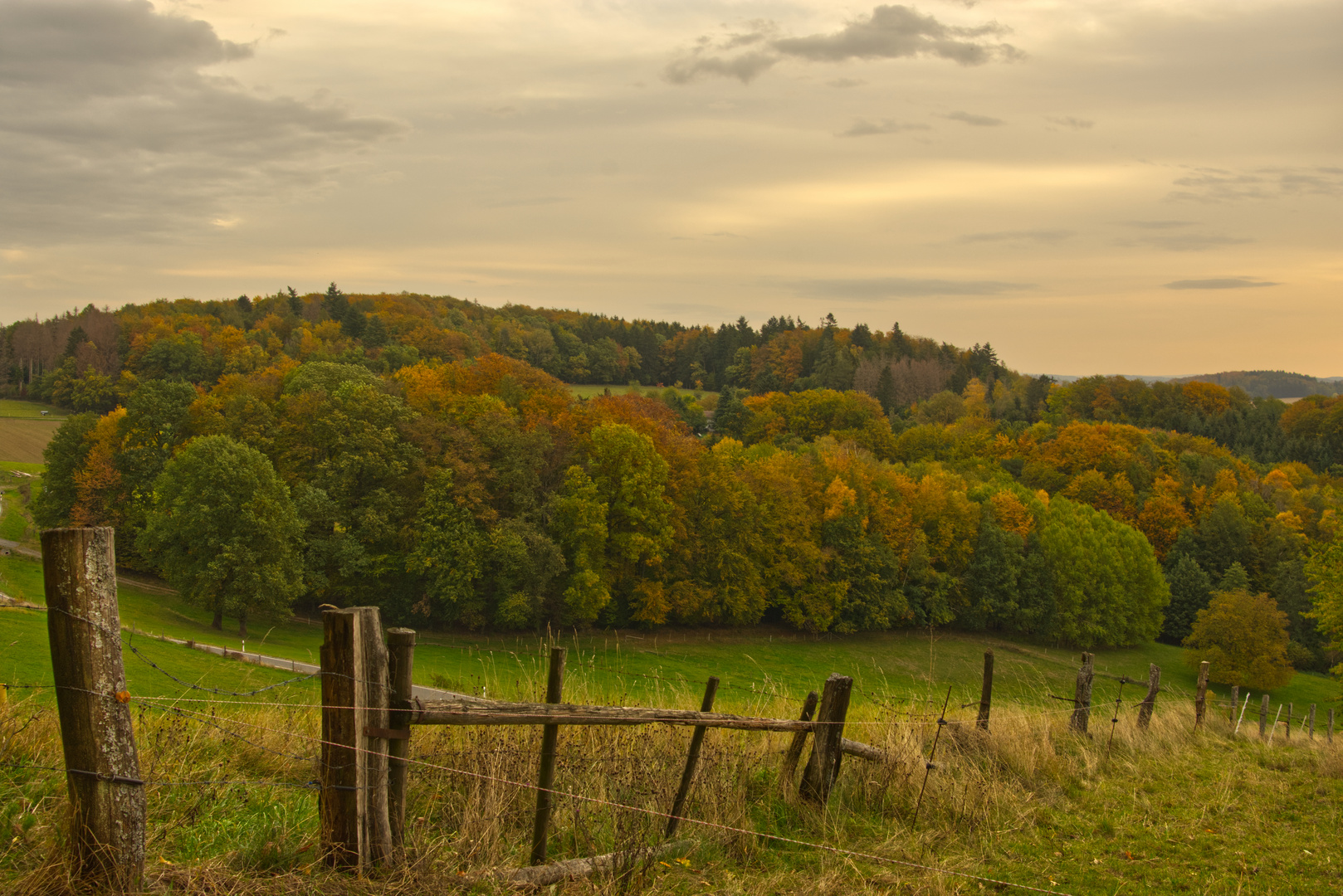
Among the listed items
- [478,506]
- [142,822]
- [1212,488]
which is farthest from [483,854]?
[1212,488]

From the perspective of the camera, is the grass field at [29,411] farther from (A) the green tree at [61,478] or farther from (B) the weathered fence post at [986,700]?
(B) the weathered fence post at [986,700]

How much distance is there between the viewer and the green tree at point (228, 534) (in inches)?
1369

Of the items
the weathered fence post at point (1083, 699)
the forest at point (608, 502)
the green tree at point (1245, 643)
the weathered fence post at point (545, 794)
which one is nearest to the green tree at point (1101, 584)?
the forest at point (608, 502)

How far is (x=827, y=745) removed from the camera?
7.06 meters

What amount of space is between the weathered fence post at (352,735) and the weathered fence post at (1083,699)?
8866 millimetres

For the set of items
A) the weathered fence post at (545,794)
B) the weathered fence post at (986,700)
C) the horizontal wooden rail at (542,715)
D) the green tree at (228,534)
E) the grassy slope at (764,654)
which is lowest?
the grassy slope at (764,654)

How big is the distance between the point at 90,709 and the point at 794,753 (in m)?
4.95

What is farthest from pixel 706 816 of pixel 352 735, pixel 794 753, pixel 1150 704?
pixel 1150 704

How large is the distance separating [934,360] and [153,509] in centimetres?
12513

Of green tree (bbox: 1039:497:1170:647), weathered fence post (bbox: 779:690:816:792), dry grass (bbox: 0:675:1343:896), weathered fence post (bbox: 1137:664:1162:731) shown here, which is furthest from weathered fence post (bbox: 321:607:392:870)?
green tree (bbox: 1039:497:1170:647)

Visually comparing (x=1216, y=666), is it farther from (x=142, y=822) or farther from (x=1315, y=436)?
(x=1315, y=436)

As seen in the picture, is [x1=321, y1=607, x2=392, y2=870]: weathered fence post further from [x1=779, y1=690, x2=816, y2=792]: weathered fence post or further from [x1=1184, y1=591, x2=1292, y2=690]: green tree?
[x1=1184, y1=591, x2=1292, y2=690]: green tree

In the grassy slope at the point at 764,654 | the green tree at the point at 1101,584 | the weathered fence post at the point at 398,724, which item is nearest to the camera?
Result: the weathered fence post at the point at 398,724

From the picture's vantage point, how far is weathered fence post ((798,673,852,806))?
7.04 metres
